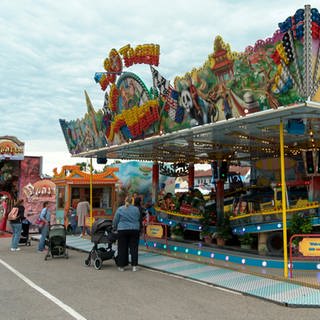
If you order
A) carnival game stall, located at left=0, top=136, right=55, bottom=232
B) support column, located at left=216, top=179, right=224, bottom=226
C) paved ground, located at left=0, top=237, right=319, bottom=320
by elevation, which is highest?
carnival game stall, located at left=0, top=136, right=55, bottom=232

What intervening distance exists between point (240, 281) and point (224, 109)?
345 cm

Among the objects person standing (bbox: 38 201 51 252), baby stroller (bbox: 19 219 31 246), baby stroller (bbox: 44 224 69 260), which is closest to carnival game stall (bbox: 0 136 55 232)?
baby stroller (bbox: 19 219 31 246)

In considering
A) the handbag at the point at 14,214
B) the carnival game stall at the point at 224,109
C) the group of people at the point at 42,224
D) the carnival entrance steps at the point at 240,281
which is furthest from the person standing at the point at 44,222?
the carnival entrance steps at the point at 240,281

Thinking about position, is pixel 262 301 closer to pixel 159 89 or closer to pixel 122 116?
pixel 159 89

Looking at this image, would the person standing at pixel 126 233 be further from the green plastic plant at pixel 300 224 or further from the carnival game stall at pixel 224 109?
the green plastic plant at pixel 300 224

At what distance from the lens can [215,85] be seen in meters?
8.57

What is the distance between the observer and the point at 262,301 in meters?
6.86

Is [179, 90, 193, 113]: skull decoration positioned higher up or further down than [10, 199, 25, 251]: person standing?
higher up

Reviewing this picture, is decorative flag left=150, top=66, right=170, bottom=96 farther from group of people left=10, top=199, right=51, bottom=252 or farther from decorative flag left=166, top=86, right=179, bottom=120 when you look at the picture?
group of people left=10, top=199, right=51, bottom=252

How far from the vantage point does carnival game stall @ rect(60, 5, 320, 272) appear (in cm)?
693

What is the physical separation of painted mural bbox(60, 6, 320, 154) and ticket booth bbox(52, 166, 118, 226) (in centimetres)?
617

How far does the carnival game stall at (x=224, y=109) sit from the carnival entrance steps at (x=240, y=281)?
4.21 feet

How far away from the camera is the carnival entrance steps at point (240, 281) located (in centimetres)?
684

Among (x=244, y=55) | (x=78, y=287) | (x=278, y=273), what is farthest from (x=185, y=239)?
(x=244, y=55)
